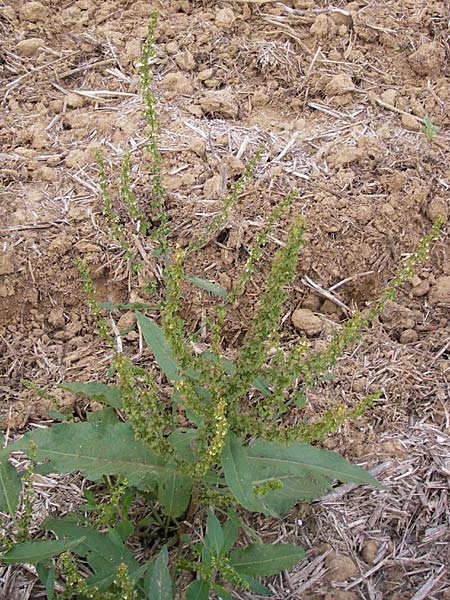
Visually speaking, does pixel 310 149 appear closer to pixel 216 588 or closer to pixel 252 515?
pixel 252 515

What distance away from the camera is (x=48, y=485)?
271cm

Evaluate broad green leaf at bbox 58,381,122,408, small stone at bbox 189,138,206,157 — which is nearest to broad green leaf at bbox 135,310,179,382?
broad green leaf at bbox 58,381,122,408

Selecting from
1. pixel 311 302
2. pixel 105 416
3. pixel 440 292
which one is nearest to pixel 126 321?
pixel 105 416

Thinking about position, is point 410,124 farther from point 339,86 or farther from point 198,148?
point 198,148

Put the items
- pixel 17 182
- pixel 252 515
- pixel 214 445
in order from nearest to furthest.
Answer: pixel 214 445 → pixel 252 515 → pixel 17 182

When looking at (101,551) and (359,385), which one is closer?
(101,551)

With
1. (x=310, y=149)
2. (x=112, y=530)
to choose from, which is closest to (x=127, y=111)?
(x=310, y=149)

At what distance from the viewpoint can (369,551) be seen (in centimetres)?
261

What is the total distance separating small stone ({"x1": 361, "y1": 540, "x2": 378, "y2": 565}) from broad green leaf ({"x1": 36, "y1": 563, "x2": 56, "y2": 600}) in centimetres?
100

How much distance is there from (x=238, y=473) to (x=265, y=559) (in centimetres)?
35

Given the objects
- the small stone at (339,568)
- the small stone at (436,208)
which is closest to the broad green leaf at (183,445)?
the small stone at (339,568)

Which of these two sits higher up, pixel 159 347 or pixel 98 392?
pixel 159 347

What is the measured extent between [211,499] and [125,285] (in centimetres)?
123

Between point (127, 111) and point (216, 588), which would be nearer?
point (216, 588)
